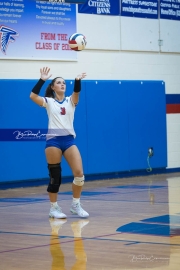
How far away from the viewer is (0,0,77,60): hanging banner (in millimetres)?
15570

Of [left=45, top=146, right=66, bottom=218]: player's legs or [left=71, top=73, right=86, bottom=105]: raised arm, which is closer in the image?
[left=45, top=146, right=66, bottom=218]: player's legs

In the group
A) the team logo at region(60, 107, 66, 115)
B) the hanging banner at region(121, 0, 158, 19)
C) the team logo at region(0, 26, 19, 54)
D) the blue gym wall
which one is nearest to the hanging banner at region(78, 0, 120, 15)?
the hanging banner at region(121, 0, 158, 19)

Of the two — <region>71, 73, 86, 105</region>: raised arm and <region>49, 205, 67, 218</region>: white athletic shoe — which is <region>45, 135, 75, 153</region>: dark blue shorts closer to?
<region>71, 73, 86, 105</region>: raised arm

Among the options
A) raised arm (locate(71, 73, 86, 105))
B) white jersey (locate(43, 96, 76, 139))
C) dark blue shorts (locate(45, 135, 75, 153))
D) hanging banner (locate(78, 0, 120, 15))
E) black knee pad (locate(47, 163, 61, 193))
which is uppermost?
hanging banner (locate(78, 0, 120, 15))

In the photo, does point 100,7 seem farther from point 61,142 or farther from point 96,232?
point 96,232

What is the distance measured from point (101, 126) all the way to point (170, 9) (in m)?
4.13

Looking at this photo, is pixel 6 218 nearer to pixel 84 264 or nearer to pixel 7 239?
pixel 7 239

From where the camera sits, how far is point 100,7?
57.6 ft

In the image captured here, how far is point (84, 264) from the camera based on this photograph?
22.2ft

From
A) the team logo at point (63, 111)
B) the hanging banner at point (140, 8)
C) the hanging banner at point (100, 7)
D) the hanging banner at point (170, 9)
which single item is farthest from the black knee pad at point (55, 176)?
the hanging banner at point (170, 9)

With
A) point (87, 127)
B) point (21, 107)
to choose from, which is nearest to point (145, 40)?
point (87, 127)
